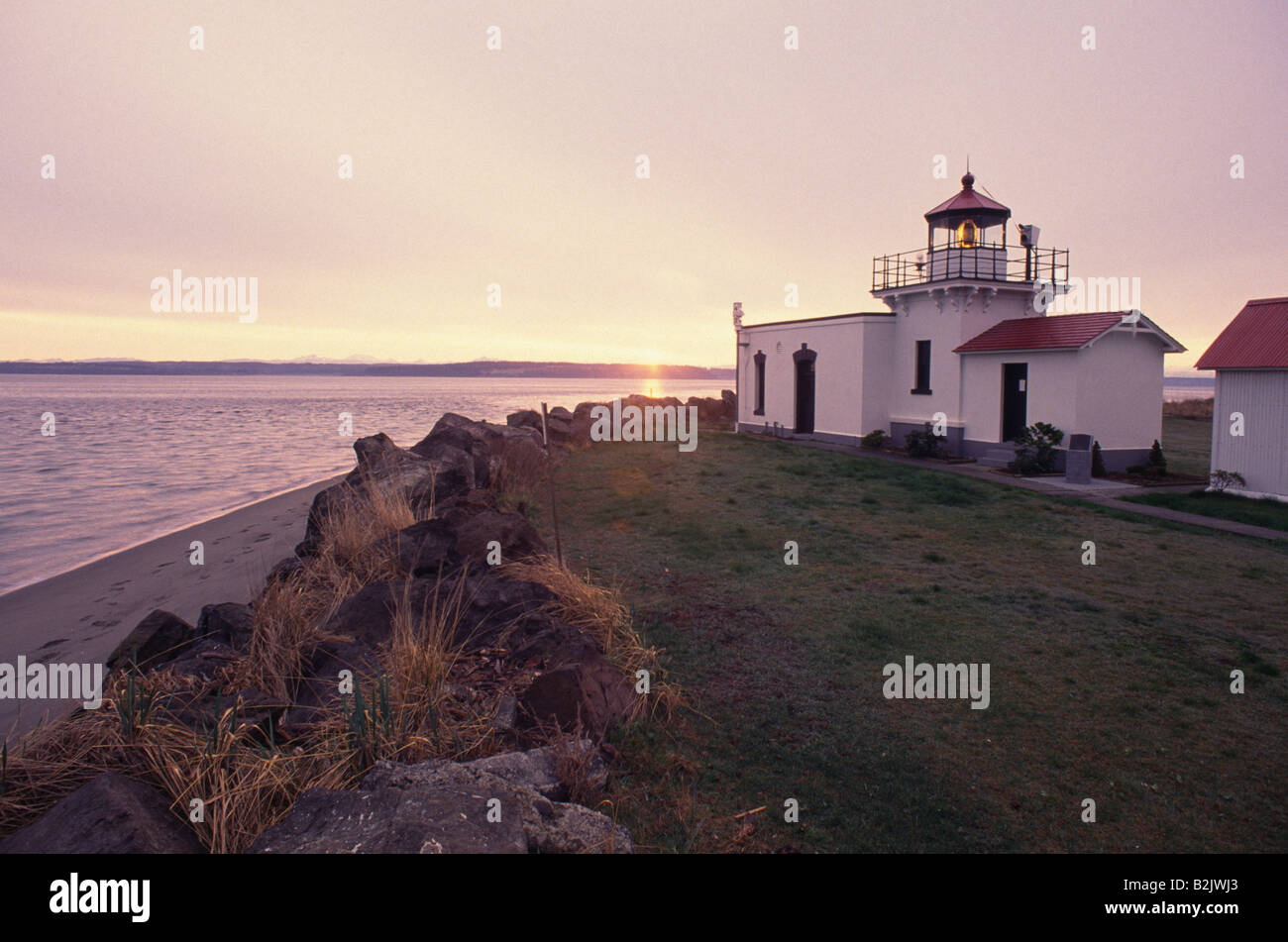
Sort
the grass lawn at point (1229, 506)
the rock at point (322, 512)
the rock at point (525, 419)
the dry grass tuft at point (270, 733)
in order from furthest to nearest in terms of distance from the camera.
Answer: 1. the rock at point (525, 419)
2. the grass lawn at point (1229, 506)
3. the rock at point (322, 512)
4. the dry grass tuft at point (270, 733)

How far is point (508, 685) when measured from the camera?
17.2ft

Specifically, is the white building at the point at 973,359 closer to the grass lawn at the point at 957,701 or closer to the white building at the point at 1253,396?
the white building at the point at 1253,396

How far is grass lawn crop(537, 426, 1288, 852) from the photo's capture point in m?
4.17

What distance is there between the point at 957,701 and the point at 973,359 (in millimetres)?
18142

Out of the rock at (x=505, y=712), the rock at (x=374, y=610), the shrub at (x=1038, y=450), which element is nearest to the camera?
the rock at (x=505, y=712)

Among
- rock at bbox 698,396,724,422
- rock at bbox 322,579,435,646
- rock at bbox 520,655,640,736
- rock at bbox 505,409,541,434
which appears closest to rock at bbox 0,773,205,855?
rock at bbox 520,655,640,736

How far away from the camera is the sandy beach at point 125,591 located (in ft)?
28.4

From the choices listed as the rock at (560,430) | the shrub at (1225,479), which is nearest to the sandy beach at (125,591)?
the rock at (560,430)

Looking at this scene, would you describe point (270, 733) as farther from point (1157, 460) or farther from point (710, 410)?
point (710, 410)

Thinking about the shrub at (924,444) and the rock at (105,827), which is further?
the shrub at (924,444)

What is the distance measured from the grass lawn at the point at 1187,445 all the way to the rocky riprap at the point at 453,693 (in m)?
19.0

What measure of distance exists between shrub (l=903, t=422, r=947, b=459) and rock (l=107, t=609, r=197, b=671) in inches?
795
